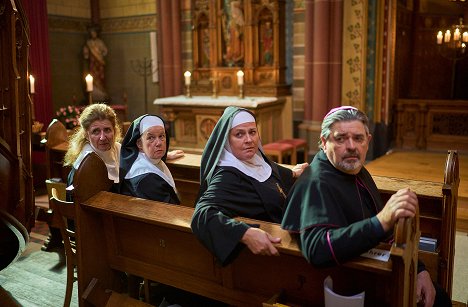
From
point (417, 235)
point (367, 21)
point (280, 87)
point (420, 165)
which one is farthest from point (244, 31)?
point (417, 235)

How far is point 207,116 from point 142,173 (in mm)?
5397

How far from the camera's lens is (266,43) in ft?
28.0

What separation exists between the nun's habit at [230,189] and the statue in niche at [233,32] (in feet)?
20.0

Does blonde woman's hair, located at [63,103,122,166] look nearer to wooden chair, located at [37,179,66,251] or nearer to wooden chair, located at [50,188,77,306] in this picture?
wooden chair, located at [37,179,66,251]

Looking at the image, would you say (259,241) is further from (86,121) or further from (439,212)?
(86,121)

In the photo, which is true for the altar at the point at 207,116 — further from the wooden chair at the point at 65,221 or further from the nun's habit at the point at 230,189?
the nun's habit at the point at 230,189

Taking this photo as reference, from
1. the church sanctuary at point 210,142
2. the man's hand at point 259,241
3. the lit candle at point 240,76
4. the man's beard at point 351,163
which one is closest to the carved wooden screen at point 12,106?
the church sanctuary at point 210,142

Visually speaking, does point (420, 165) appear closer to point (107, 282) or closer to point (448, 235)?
point (448, 235)

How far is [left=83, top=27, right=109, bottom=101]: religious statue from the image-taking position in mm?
10242

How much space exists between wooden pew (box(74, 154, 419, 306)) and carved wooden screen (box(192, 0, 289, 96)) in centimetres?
590

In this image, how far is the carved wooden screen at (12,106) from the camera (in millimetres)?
3572

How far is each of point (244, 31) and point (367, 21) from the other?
2.06 meters

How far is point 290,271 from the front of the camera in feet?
7.25

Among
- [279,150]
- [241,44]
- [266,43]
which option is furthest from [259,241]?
[241,44]
